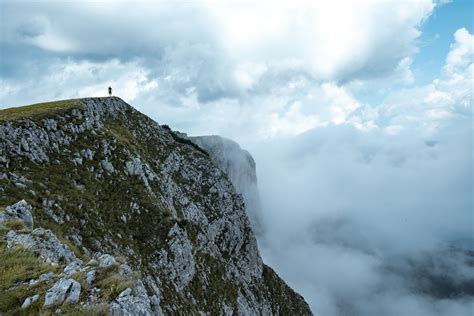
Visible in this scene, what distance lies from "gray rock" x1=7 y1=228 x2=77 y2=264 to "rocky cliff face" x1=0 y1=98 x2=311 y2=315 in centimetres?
10

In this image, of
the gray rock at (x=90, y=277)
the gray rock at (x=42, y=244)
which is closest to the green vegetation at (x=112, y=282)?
the gray rock at (x=90, y=277)

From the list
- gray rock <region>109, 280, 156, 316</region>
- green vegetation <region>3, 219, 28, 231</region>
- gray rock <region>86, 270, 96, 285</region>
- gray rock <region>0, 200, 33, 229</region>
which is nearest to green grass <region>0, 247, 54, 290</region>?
gray rock <region>86, 270, 96, 285</region>

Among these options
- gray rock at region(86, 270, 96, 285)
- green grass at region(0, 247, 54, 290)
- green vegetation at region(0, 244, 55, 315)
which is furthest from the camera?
green grass at region(0, 247, 54, 290)

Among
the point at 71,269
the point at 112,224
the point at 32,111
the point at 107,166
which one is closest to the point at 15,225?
the point at 71,269

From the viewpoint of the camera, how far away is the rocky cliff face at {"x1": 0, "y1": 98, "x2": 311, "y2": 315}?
572 inches

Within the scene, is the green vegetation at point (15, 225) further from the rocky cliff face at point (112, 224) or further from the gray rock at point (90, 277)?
the gray rock at point (90, 277)

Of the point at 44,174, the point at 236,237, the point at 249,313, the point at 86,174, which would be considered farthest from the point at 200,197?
the point at 44,174

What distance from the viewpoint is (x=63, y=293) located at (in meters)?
13.2

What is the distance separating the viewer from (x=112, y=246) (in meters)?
40.4

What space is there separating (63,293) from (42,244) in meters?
9.03

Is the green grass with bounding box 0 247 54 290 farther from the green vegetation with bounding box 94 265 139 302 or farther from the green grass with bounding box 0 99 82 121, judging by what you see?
the green grass with bounding box 0 99 82 121

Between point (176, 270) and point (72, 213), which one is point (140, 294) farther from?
point (176, 270)

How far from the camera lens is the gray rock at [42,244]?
1880cm

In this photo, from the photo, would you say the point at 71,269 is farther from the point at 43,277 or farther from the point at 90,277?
the point at 90,277
